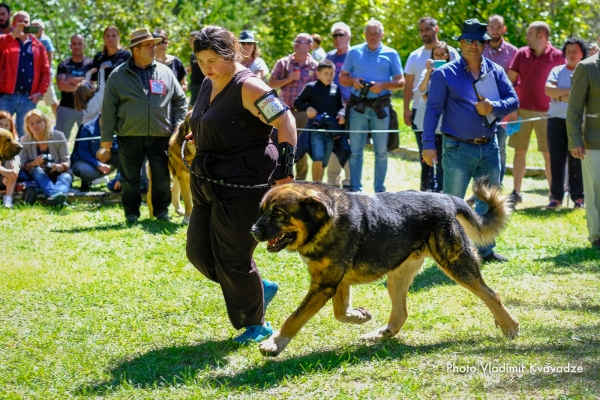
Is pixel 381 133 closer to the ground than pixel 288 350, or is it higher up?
higher up

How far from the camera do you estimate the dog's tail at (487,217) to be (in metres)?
6.06

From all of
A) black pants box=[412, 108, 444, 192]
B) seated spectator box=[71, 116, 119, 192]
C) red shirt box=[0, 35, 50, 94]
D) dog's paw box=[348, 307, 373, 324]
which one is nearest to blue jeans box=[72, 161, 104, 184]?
seated spectator box=[71, 116, 119, 192]

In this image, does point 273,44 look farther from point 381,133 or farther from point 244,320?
point 244,320

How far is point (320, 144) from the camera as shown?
1158cm

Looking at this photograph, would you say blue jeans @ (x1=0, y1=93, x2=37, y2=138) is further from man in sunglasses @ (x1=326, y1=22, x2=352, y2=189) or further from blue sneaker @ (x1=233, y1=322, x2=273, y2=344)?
blue sneaker @ (x1=233, y1=322, x2=273, y2=344)

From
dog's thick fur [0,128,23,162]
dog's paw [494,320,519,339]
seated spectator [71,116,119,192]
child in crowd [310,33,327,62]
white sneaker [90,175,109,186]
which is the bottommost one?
white sneaker [90,175,109,186]

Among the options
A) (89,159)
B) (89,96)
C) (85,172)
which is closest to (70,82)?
(89,96)

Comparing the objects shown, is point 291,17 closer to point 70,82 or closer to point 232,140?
point 70,82

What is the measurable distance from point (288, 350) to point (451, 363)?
113 centimetres

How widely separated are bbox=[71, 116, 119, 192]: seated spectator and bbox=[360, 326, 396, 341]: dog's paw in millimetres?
7022

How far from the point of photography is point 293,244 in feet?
17.1

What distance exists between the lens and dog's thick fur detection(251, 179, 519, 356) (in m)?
5.11

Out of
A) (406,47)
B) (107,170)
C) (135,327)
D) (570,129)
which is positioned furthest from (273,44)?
(135,327)

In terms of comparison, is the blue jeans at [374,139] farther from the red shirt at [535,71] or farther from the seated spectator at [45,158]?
the seated spectator at [45,158]
